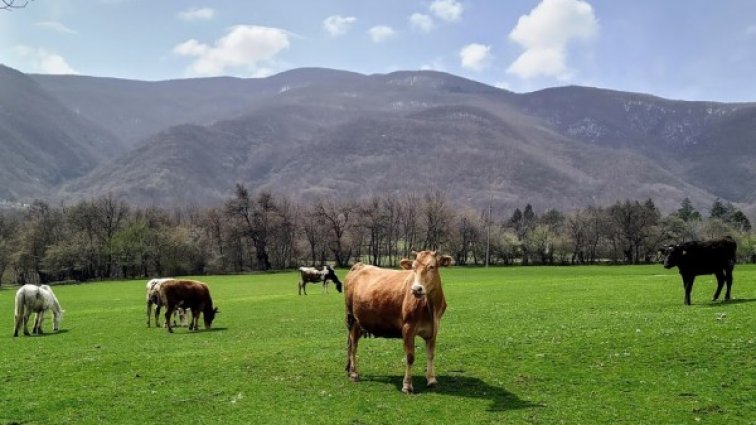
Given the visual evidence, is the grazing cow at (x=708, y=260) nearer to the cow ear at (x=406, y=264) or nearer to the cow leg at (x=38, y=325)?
the cow ear at (x=406, y=264)

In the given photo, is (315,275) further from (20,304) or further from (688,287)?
(688,287)

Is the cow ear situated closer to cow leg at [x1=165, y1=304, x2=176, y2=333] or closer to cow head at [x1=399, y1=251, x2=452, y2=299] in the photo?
cow head at [x1=399, y1=251, x2=452, y2=299]

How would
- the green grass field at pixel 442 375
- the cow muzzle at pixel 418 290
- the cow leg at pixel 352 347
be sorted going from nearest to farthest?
1. the green grass field at pixel 442 375
2. the cow muzzle at pixel 418 290
3. the cow leg at pixel 352 347

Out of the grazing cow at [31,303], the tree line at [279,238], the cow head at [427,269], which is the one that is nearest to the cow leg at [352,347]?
the cow head at [427,269]

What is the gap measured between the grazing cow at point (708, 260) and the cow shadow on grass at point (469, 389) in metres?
13.5

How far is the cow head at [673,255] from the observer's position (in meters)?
22.4

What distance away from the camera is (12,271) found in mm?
123562

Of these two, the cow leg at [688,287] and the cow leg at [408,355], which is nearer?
the cow leg at [408,355]

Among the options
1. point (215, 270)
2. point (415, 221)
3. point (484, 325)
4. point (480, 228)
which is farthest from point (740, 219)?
point (484, 325)

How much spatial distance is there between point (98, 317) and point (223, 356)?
20.2m

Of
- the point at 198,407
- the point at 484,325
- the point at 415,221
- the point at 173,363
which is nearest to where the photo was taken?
the point at 198,407

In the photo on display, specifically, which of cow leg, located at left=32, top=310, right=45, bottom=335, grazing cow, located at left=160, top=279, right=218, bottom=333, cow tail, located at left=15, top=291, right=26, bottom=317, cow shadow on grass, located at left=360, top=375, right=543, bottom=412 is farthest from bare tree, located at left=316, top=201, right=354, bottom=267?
cow shadow on grass, located at left=360, top=375, right=543, bottom=412

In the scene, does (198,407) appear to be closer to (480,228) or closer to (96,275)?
(96,275)

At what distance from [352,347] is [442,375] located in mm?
2294
